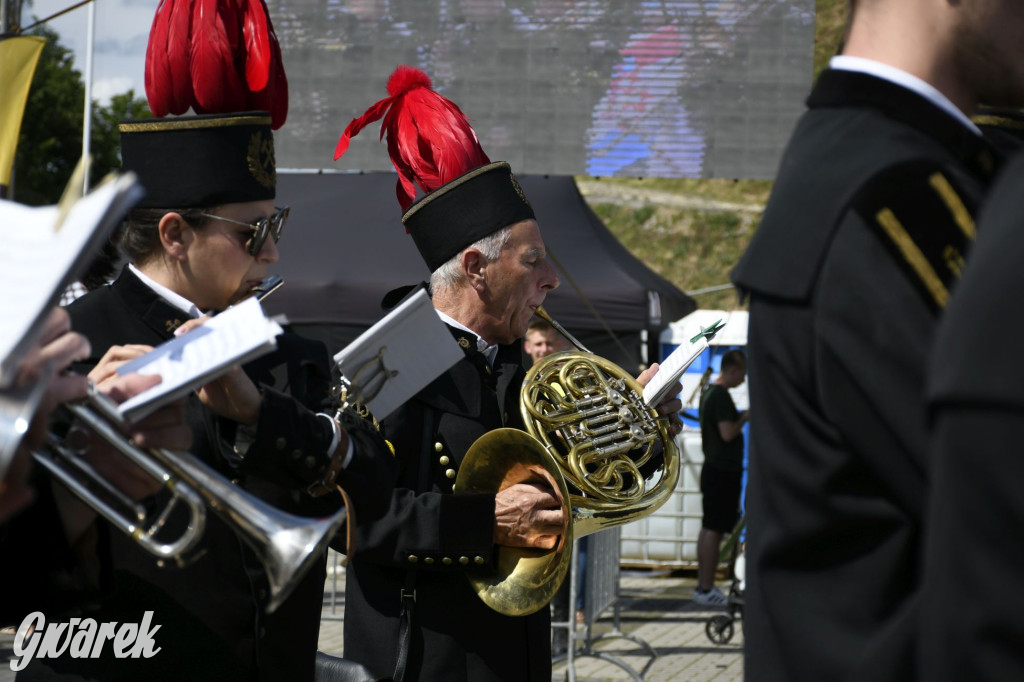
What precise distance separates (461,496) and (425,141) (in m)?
1.28

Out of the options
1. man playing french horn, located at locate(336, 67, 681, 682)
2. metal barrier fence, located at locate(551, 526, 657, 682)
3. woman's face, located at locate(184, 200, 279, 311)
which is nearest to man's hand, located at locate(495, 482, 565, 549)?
man playing french horn, located at locate(336, 67, 681, 682)

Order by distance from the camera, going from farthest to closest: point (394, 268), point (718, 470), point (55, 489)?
point (718, 470) → point (394, 268) → point (55, 489)

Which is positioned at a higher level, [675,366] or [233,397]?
[233,397]

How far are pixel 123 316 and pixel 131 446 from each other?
86 cm

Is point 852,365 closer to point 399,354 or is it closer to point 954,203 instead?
point 954,203

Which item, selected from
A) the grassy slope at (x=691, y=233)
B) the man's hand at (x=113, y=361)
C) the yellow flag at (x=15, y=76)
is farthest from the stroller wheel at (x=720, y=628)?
the grassy slope at (x=691, y=233)

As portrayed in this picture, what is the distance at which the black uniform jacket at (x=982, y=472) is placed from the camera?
972 millimetres

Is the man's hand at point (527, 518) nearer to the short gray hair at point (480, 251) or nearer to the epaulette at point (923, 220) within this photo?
the short gray hair at point (480, 251)

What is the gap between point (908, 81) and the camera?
4.65 feet

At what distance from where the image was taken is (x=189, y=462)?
5.41ft

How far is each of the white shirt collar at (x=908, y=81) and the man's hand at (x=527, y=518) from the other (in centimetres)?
184

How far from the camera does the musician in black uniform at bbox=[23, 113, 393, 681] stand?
2199 mm

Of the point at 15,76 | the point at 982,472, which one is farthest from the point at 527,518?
the point at 15,76

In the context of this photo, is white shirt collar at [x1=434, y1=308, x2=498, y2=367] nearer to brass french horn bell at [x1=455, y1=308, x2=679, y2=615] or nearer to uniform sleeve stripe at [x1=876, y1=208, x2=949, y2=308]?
brass french horn bell at [x1=455, y1=308, x2=679, y2=615]
